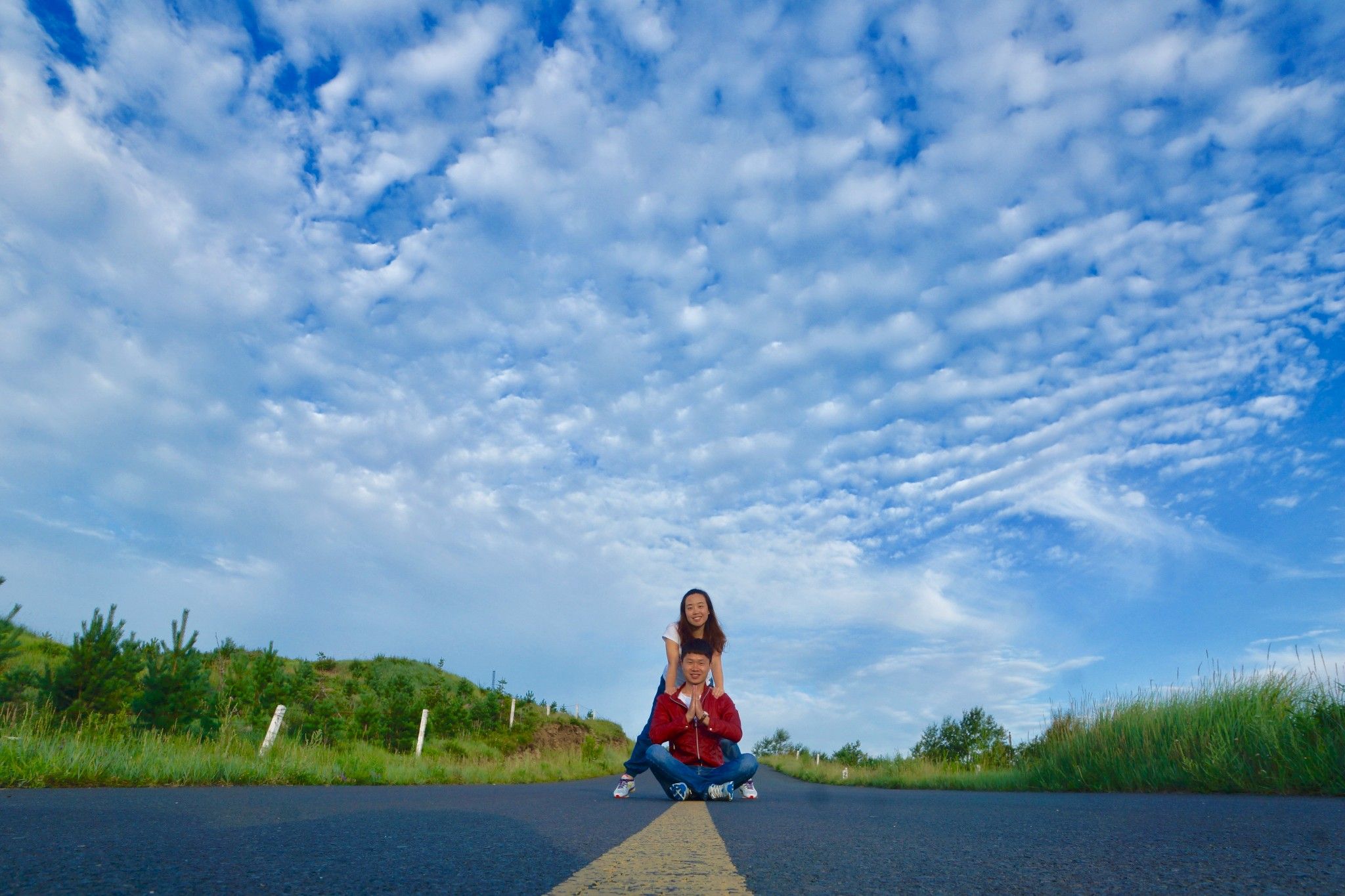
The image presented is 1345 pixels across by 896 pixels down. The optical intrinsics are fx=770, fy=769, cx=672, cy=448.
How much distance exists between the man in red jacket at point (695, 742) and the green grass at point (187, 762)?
5897 mm

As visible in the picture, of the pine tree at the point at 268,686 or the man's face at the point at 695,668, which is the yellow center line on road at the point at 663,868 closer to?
the man's face at the point at 695,668

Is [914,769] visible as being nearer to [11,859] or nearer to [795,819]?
[795,819]

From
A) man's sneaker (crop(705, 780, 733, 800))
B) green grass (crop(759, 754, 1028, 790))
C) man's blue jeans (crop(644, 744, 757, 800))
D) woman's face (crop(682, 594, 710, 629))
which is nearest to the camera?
man's blue jeans (crop(644, 744, 757, 800))

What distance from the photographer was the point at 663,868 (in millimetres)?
2576

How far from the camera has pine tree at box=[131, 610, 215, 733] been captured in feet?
45.0

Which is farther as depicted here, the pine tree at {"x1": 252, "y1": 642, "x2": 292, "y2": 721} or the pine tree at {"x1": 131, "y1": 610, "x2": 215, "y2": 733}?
the pine tree at {"x1": 252, "y1": 642, "x2": 292, "y2": 721}

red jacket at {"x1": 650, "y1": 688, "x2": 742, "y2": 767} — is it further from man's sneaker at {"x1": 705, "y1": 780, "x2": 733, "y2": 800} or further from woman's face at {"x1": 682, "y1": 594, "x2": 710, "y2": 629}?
woman's face at {"x1": 682, "y1": 594, "x2": 710, "y2": 629}

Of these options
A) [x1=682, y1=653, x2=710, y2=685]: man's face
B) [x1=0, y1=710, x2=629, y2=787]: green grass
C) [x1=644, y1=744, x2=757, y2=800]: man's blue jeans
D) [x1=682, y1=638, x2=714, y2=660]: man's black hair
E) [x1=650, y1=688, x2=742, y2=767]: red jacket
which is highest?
[x1=682, y1=638, x2=714, y2=660]: man's black hair

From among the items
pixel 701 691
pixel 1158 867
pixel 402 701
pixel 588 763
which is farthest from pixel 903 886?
Answer: pixel 402 701

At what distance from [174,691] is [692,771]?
11.8 meters

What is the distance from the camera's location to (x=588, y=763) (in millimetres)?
24344

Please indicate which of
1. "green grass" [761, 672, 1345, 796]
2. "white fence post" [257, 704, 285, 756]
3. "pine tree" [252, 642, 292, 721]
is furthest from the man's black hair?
"pine tree" [252, 642, 292, 721]

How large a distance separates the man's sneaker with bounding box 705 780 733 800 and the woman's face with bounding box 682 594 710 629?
4.66ft

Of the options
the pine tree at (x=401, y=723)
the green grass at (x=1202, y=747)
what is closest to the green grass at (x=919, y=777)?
the green grass at (x=1202, y=747)
